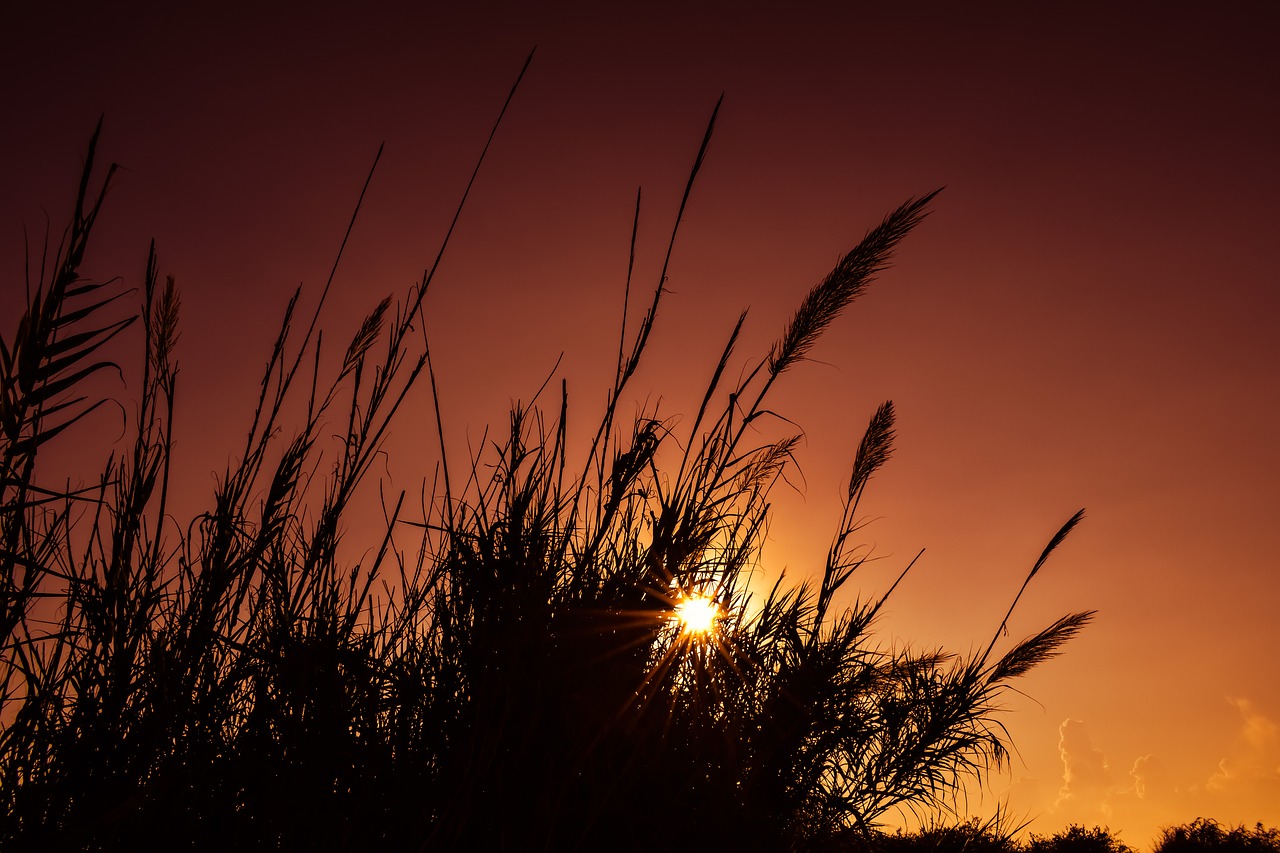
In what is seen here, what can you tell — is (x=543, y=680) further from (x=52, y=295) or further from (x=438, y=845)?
(x=52, y=295)

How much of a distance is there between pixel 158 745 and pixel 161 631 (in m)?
0.25

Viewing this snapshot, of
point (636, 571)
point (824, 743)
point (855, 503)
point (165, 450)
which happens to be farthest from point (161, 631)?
point (855, 503)

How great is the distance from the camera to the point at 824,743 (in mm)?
1715

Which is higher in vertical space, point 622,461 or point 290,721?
point 622,461

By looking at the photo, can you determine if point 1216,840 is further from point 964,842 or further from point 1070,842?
point 964,842

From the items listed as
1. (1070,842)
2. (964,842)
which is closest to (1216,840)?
(1070,842)

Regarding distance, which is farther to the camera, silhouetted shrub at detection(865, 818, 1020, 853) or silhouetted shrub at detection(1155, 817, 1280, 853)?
silhouetted shrub at detection(1155, 817, 1280, 853)

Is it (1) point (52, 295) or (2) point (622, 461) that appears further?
(2) point (622, 461)

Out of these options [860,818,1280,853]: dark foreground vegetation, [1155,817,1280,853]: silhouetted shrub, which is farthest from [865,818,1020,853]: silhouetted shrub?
[1155,817,1280,853]: silhouetted shrub

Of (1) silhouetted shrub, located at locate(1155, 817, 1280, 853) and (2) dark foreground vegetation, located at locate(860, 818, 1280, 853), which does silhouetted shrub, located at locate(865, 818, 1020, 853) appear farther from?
(1) silhouetted shrub, located at locate(1155, 817, 1280, 853)

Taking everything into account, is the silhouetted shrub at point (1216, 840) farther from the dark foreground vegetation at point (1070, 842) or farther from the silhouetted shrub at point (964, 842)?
the silhouetted shrub at point (964, 842)

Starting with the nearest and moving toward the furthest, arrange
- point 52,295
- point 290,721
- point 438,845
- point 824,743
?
point 52,295 → point 438,845 → point 290,721 → point 824,743

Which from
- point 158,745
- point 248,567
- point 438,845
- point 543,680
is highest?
point 248,567

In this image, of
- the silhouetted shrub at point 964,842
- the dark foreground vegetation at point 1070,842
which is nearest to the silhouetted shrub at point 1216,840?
the dark foreground vegetation at point 1070,842
